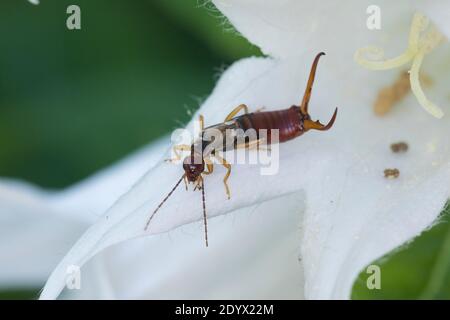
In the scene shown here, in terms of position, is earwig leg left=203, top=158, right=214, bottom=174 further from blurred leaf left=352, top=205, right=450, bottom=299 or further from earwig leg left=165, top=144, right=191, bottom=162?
blurred leaf left=352, top=205, right=450, bottom=299

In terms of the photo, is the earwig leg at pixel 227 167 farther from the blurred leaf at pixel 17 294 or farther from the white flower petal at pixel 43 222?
the blurred leaf at pixel 17 294

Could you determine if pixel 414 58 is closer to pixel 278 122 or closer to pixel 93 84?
pixel 278 122

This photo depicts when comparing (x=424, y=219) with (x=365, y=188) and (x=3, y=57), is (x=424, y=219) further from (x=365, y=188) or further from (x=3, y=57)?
(x=3, y=57)

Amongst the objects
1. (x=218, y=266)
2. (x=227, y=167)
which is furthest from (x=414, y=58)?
(x=218, y=266)

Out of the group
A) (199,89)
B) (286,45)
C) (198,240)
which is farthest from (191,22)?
(286,45)

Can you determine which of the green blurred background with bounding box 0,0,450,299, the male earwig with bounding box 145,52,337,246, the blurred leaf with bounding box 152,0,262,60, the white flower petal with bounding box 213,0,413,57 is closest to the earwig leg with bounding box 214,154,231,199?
the male earwig with bounding box 145,52,337,246
